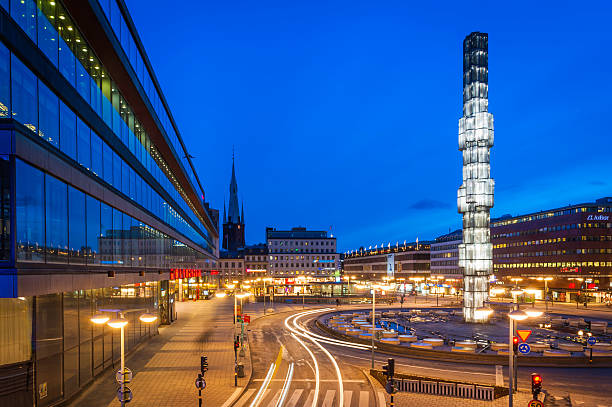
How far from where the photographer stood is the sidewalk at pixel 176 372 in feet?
83.0

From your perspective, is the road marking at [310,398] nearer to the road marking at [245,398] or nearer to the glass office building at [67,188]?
the road marking at [245,398]

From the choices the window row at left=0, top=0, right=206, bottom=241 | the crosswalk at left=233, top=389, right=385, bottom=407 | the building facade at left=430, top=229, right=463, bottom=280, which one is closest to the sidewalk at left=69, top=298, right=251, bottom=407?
the crosswalk at left=233, top=389, right=385, bottom=407

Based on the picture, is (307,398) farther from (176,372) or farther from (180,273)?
(180,273)

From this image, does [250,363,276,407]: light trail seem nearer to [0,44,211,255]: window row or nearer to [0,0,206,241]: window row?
[0,44,211,255]: window row

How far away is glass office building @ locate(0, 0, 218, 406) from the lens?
1700 cm

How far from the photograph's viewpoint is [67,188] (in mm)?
22172

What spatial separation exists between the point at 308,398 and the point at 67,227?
15.1 m

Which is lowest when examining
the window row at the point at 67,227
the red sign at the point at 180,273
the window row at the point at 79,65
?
the red sign at the point at 180,273

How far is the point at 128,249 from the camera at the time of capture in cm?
3547

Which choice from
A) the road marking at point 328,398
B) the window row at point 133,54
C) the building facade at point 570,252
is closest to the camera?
the road marking at point 328,398

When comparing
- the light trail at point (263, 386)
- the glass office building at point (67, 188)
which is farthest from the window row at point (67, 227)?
the light trail at point (263, 386)

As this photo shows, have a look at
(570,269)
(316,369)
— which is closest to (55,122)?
(316,369)

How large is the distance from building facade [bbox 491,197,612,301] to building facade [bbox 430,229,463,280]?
2527 centimetres

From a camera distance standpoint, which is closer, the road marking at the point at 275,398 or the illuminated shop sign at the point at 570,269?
the road marking at the point at 275,398
